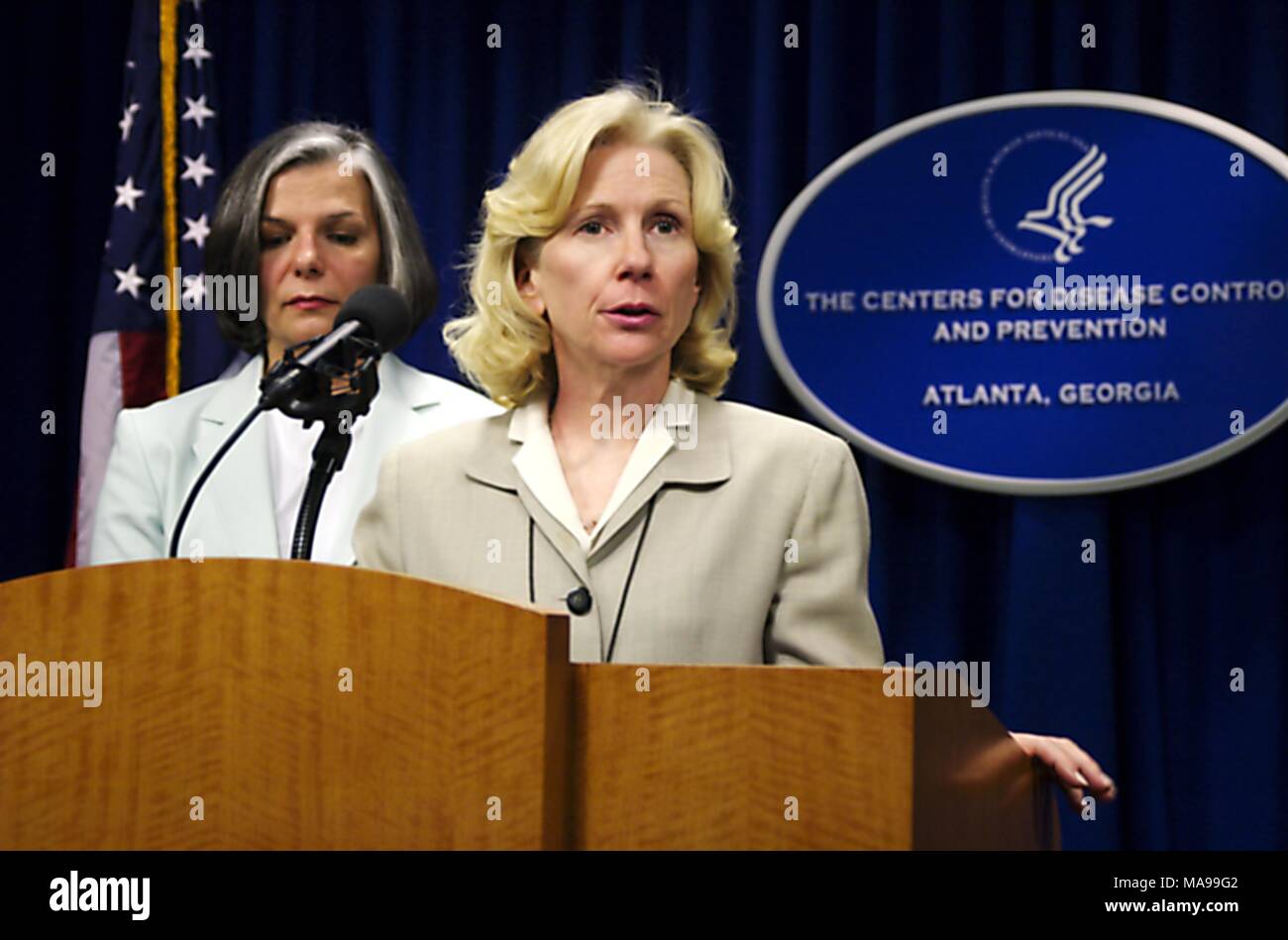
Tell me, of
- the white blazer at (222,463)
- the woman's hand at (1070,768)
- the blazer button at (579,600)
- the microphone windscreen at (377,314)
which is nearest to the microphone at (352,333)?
the microphone windscreen at (377,314)

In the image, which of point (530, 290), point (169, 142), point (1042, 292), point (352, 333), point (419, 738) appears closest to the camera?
point (419, 738)

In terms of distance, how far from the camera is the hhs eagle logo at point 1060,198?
126 inches

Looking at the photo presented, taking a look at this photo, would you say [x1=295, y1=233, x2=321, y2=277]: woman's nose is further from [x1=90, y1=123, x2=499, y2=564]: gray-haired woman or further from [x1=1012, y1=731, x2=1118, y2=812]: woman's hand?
[x1=1012, y1=731, x2=1118, y2=812]: woman's hand

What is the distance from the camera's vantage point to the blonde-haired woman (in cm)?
195

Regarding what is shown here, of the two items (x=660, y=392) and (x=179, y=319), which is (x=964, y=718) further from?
(x=179, y=319)

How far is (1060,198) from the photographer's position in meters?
3.21

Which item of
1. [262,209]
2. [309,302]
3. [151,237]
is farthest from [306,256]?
[151,237]

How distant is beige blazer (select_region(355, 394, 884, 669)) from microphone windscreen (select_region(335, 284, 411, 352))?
22cm

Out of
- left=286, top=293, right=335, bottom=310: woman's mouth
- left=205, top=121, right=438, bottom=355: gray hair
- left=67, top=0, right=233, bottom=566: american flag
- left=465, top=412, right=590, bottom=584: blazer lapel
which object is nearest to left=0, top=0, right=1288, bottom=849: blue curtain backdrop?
left=67, top=0, right=233, bottom=566: american flag

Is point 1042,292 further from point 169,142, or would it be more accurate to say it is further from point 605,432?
point 169,142

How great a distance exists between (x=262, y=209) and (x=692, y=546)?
1690 millimetres

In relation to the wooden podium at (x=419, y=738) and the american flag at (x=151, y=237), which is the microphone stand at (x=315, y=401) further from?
the american flag at (x=151, y=237)
